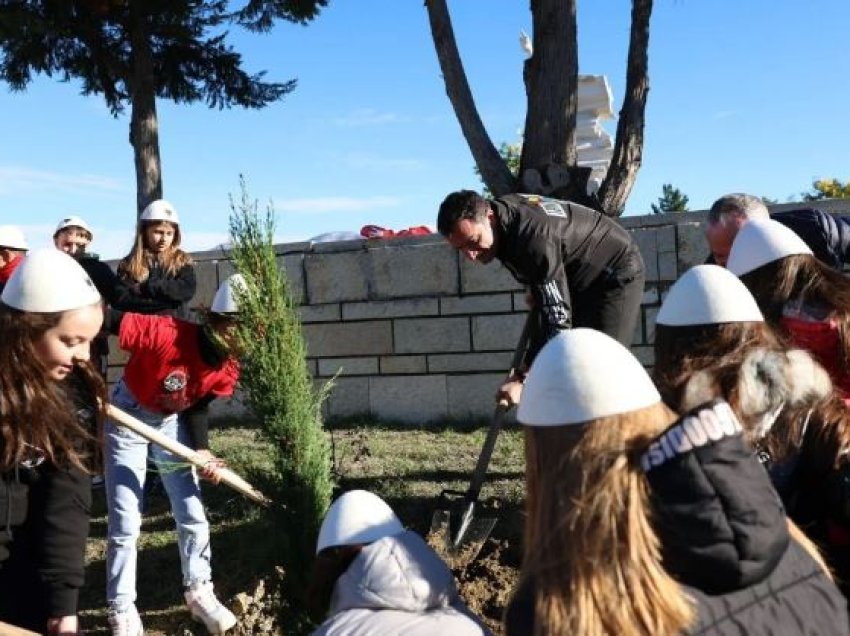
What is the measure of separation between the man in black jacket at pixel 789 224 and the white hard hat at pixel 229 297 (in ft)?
6.56

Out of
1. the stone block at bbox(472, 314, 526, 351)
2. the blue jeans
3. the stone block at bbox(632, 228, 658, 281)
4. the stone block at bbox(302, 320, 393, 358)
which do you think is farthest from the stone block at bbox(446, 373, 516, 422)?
the blue jeans

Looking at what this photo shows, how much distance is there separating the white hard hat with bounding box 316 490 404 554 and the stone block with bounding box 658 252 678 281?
185 inches

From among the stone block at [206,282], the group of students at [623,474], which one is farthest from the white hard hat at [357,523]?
the stone block at [206,282]

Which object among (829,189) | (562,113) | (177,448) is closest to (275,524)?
(177,448)

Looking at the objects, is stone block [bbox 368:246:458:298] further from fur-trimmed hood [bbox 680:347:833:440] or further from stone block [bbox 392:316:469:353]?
fur-trimmed hood [bbox 680:347:833:440]

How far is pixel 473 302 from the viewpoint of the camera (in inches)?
284

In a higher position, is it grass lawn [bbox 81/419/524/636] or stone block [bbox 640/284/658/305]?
stone block [bbox 640/284/658/305]

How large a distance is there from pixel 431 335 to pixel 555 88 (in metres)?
2.28

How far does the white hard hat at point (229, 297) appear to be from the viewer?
3792 mm

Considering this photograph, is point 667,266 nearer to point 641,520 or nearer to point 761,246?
point 761,246

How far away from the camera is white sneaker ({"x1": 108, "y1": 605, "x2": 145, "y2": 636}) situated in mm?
3777

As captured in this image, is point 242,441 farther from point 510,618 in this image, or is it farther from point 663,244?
point 510,618

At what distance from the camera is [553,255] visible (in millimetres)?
4070

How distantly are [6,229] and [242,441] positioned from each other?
2.59 metres
